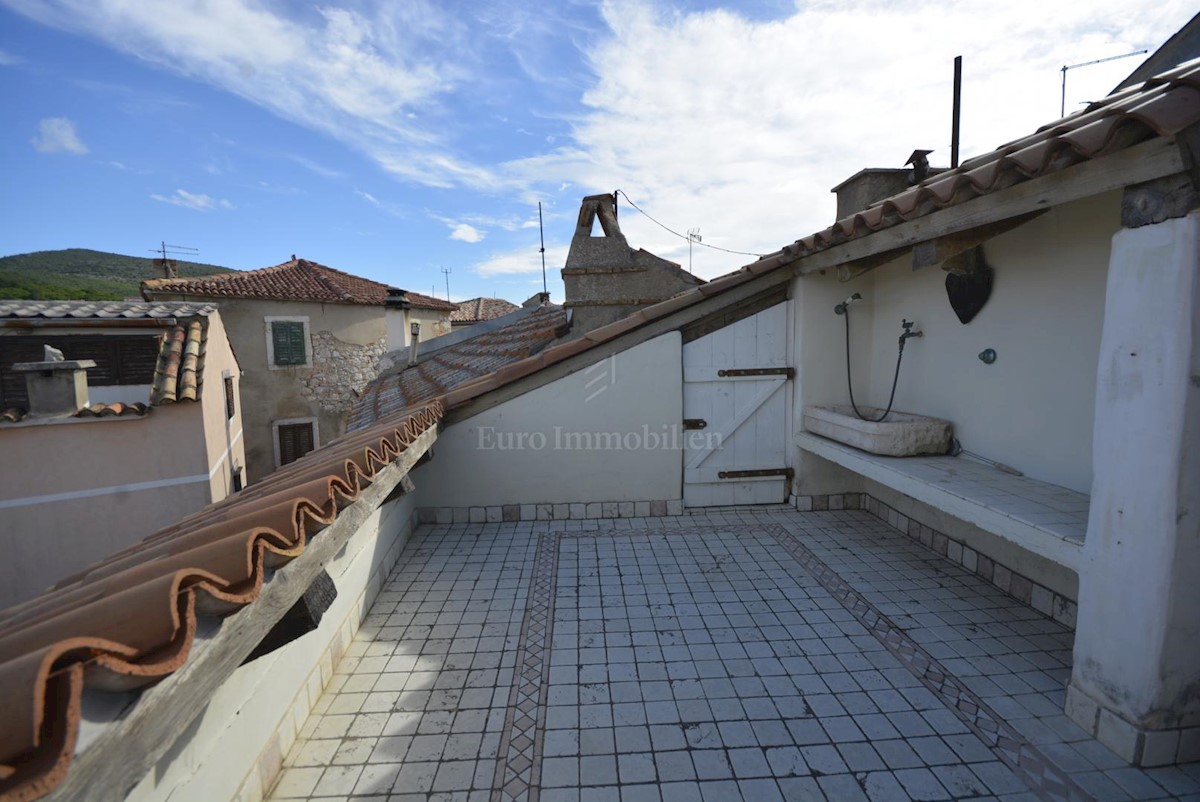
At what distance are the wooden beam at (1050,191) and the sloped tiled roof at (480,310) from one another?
22.6 m

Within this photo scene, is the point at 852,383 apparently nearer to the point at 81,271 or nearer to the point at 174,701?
the point at 174,701

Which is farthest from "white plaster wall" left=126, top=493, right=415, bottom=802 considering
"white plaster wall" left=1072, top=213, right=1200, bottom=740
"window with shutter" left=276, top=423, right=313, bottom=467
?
"window with shutter" left=276, top=423, right=313, bottom=467

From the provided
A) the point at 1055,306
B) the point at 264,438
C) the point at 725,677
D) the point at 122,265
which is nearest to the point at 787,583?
the point at 725,677

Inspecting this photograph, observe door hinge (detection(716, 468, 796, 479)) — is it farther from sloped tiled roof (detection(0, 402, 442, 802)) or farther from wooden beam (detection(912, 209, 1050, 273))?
sloped tiled roof (detection(0, 402, 442, 802))

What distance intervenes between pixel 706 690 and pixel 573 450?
299 cm

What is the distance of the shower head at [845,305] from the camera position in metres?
5.20

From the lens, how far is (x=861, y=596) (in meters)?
3.82

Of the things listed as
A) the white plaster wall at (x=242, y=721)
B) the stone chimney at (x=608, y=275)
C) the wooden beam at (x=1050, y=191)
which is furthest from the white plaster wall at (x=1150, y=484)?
the stone chimney at (x=608, y=275)

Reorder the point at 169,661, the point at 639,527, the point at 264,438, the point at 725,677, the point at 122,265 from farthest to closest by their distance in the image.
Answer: the point at 122,265
the point at 264,438
the point at 639,527
the point at 725,677
the point at 169,661

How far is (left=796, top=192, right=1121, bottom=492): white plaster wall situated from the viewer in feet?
10.8

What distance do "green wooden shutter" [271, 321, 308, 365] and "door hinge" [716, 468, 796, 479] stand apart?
15013 millimetres

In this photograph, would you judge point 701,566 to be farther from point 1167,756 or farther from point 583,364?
point 1167,756

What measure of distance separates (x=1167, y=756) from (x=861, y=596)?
5.43ft

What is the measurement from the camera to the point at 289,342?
15.9m
